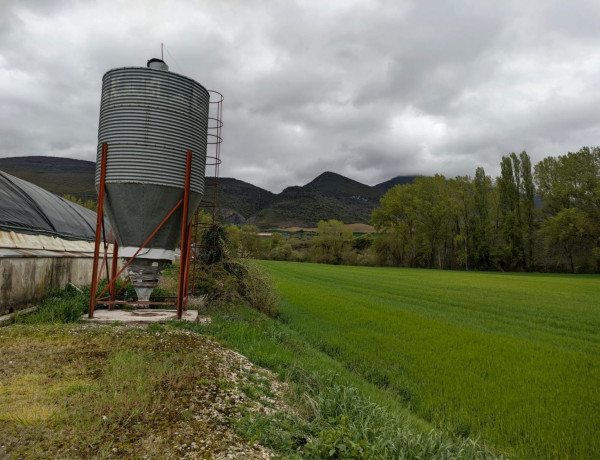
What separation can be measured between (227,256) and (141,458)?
9593 millimetres

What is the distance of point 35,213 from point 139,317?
6586mm

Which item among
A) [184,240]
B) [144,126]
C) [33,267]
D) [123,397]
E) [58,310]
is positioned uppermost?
[144,126]

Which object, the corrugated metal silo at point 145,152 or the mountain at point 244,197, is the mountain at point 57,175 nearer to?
the mountain at point 244,197

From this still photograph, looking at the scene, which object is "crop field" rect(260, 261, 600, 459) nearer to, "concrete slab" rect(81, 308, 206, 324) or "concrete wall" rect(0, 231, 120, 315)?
"concrete slab" rect(81, 308, 206, 324)

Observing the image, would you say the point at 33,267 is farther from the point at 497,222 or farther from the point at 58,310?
the point at 497,222

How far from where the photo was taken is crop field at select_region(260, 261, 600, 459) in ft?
16.5

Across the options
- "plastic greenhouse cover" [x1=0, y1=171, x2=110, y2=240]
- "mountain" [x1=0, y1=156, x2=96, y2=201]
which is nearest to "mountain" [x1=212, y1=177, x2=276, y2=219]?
"mountain" [x1=0, y1=156, x2=96, y2=201]

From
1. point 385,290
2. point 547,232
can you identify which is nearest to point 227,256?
point 385,290

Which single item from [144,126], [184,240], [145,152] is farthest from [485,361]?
[144,126]

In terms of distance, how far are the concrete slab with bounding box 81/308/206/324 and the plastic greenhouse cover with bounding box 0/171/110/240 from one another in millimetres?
3879

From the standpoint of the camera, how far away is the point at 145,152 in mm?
9086

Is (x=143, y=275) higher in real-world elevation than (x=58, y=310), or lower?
higher

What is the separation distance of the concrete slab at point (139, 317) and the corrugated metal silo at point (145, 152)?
52 centimetres

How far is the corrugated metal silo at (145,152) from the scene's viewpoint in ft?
29.9
